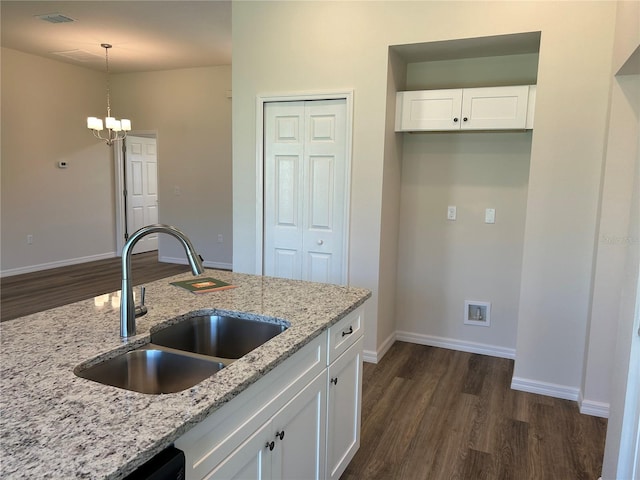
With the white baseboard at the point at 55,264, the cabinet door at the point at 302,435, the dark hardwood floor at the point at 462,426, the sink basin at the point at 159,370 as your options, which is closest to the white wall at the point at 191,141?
the white baseboard at the point at 55,264

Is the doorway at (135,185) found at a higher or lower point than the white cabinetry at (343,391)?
higher

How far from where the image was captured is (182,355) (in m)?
1.48

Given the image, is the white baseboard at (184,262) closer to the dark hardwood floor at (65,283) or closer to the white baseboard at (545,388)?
the dark hardwood floor at (65,283)

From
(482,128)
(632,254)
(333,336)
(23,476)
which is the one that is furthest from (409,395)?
(23,476)

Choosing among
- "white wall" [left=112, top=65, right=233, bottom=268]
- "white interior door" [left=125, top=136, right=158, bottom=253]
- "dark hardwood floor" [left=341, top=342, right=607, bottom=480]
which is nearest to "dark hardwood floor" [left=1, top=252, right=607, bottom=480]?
"dark hardwood floor" [left=341, top=342, right=607, bottom=480]

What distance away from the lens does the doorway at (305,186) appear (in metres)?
3.54

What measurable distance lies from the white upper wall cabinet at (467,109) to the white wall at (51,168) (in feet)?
A: 17.0

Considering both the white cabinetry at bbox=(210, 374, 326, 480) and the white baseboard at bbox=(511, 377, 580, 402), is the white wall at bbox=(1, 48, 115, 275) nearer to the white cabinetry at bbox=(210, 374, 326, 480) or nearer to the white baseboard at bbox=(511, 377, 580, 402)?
the white cabinetry at bbox=(210, 374, 326, 480)

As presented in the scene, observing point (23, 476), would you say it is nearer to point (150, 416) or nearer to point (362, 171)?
point (150, 416)

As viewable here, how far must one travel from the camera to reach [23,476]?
2.66 feet

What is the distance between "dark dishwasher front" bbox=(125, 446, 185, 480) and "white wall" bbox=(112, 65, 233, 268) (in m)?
5.85

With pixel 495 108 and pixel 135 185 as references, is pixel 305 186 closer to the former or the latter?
pixel 495 108

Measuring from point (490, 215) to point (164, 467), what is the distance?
3.27 meters

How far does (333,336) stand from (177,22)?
163 inches
